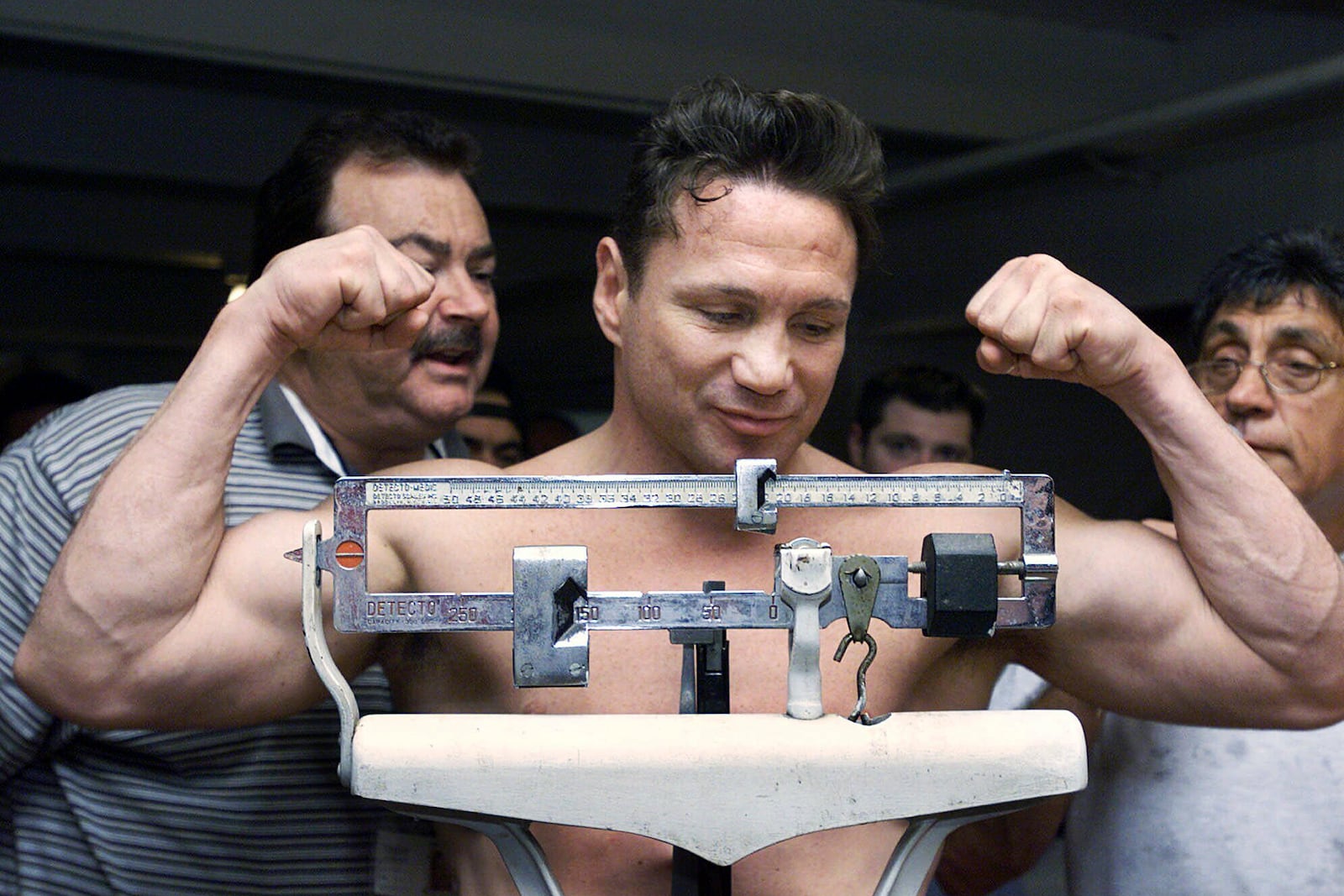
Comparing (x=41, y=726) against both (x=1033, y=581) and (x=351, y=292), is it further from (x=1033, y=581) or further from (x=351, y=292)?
(x=1033, y=581)

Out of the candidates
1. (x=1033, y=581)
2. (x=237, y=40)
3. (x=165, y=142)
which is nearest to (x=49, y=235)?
(x=165, y=142)

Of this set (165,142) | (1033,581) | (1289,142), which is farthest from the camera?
(165,142)

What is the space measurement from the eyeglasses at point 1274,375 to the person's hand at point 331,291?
1.22 metres

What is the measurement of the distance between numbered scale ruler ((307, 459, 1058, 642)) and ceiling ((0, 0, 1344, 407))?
10.8 ft

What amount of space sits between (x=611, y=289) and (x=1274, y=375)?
1.01 m

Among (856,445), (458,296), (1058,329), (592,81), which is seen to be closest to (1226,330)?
(1058,329)

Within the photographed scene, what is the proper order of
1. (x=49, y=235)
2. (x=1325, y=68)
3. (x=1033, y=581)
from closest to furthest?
(x=1033, y=581), (x=1325, y=68), (x=49, y=235)

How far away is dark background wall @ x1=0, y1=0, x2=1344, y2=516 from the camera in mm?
4637

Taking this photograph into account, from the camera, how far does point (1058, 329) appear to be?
5.40 feet

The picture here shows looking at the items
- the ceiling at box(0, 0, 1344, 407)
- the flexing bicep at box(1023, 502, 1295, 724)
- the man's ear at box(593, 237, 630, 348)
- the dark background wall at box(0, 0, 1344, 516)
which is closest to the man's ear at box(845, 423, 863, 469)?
the dark background wall at box(0, 0, 1344, 516)

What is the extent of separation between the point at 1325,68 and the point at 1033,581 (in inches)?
131

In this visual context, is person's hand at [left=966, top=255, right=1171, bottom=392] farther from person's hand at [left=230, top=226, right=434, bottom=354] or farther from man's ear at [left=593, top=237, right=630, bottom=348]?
person's hand at [left=230, top=226, right=434, bottom=354]

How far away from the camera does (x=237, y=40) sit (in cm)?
443

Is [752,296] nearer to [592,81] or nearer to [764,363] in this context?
[764,363]
